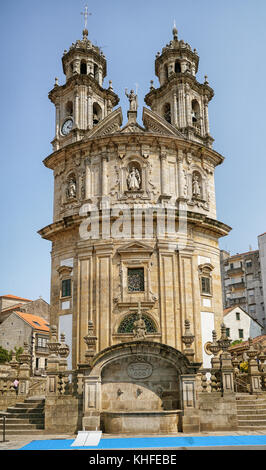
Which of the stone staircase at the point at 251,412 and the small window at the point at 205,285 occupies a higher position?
the small window at the point at 205,285

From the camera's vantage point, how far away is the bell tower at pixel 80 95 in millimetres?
30562

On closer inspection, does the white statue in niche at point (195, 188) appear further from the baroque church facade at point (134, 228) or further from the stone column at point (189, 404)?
the stone column at point (189, 404)

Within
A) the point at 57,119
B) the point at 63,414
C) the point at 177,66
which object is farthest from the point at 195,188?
the point at 63,414

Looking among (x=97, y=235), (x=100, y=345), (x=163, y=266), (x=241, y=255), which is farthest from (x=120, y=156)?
(x=241, y=255)

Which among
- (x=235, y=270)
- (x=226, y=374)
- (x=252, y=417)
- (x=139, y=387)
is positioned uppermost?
(x=235, y=270)

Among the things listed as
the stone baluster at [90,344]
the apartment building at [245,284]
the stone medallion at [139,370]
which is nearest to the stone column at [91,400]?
the stone baluster at [90,344]

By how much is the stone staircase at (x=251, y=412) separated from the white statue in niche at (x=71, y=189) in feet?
46.8

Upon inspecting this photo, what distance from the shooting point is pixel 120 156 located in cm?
2673

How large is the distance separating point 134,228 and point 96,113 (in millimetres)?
11152

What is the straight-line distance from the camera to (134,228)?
1000 inches

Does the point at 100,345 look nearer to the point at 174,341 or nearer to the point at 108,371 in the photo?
the point at 174,341

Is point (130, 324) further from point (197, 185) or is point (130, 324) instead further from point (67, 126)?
point (67, 126)
